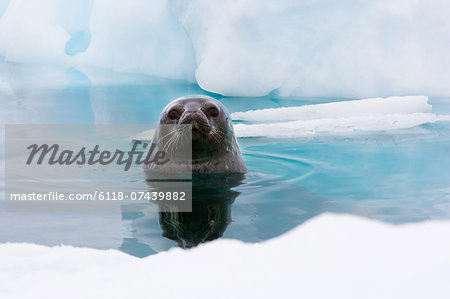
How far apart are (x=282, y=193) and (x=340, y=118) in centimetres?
327

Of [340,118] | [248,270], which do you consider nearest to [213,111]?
[248,270]

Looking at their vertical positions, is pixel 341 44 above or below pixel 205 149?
below

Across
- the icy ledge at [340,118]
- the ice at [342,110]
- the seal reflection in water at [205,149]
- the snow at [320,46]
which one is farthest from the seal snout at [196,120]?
the snow at [320,46]

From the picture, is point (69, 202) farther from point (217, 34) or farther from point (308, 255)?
point (217, 34)

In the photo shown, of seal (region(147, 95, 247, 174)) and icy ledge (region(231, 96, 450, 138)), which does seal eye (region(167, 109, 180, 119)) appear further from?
icy ledge (region(231, 96, 450, 138))

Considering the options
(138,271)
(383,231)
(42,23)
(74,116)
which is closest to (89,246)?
(138,271)

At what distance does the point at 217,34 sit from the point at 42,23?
5558 mm

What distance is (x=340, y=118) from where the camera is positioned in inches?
249

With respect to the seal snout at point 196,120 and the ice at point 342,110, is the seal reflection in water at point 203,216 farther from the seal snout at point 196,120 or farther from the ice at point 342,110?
the ice at point 342,110

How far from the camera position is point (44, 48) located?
12281 mm

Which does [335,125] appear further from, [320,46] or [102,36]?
[102,36]

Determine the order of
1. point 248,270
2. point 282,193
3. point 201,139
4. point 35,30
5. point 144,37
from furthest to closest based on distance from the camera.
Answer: point 35,30, point 144,37, point 201,139, point 282,193, point 248,270

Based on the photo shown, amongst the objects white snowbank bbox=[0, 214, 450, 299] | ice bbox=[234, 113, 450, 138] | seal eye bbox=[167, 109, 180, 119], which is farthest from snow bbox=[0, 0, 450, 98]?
white snowbank bbox=[0, 214, 450, 299]

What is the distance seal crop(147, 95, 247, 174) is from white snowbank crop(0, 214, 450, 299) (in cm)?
134
